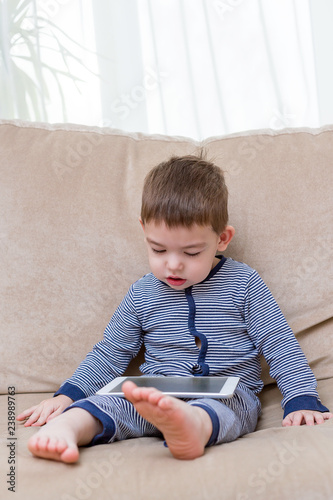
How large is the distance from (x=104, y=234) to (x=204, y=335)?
380 millimetres

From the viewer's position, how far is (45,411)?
3.85ft

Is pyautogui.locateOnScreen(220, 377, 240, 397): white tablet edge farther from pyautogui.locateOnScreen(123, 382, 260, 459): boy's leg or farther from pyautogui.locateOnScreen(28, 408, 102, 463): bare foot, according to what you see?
pyautogui.locateOnScreen(28, 408, 102, 463): bare foot

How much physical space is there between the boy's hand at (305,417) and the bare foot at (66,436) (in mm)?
375

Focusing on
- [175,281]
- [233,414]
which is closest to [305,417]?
[233,414]

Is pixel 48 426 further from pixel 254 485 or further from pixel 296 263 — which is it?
pixel 296 263

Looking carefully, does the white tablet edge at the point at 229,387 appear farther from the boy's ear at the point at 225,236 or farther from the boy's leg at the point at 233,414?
the boy's ear at the point at 225,236

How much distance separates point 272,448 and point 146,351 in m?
0.53

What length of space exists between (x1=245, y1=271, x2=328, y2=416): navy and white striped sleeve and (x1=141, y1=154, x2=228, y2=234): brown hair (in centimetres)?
18

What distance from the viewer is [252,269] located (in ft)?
4.35

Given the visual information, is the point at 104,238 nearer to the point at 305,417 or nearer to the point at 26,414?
the point at 26,414

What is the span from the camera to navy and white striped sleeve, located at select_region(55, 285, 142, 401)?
1.30m

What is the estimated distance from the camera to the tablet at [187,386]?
3.26ft

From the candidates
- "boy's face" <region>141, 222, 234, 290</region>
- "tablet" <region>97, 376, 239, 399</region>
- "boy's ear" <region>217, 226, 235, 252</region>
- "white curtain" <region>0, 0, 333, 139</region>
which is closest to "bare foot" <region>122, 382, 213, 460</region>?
"tablet" <region>97, 376, 239, 399</region>

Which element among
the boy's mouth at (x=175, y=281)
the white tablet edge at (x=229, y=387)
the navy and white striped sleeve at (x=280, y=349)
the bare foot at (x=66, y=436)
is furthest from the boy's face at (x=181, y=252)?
the bare foot at (x=66, y=436)
